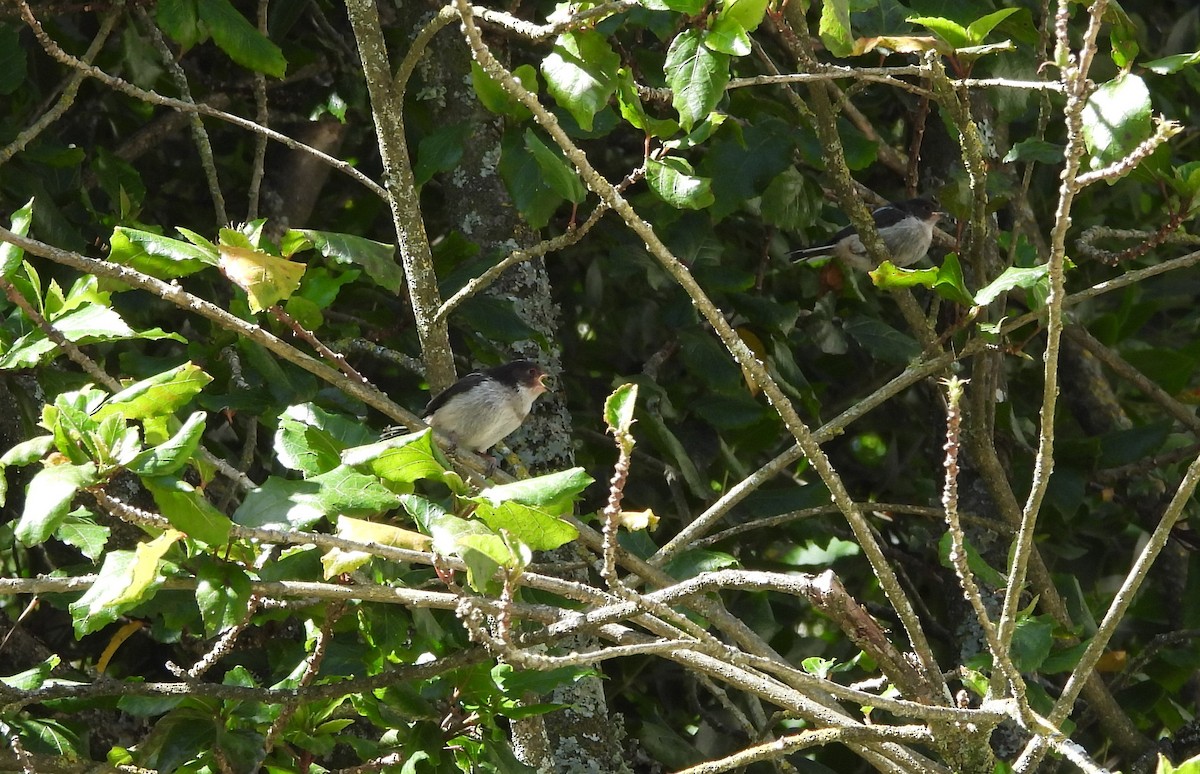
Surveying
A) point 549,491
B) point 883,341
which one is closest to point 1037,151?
point 883,341

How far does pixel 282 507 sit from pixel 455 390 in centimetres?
133

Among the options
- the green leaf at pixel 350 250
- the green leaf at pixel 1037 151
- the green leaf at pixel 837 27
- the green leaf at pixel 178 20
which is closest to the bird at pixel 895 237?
the green leaf at pixel 1037 151

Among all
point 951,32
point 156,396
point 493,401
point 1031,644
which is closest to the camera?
point 156,396

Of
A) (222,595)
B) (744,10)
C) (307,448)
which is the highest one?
(744,10)

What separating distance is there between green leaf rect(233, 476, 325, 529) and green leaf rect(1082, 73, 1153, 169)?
1598mm

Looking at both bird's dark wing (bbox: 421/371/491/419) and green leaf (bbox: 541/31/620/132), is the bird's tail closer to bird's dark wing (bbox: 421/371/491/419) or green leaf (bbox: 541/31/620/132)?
bird's dark wing (bbox: 421/371/491/419)

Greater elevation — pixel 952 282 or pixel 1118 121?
pixel 1118 121

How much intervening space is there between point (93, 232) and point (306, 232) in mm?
1751

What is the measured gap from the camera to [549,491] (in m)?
2.35

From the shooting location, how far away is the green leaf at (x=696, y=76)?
2.62m

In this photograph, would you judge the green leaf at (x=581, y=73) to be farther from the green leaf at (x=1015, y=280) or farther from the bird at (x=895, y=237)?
the bird at (x=895, y=237)

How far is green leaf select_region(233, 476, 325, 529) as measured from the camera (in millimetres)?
2553

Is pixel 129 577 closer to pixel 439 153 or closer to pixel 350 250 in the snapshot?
pixel 350 250

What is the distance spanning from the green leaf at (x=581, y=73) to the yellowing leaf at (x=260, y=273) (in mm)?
633
